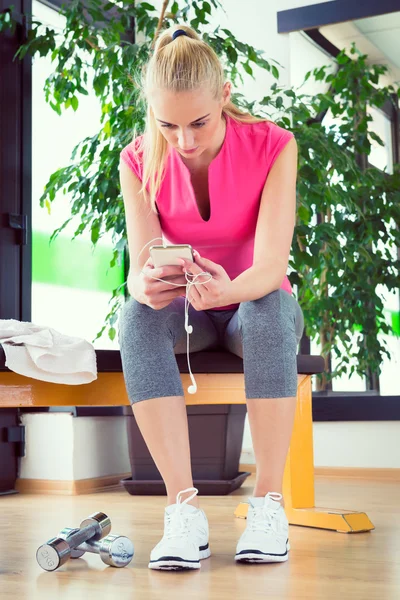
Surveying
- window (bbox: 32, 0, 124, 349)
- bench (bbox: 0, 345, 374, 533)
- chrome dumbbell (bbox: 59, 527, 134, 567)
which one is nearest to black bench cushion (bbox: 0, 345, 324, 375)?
bench (bbox: 0, 345, 374, 533)

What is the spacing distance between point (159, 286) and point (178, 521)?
402 mm

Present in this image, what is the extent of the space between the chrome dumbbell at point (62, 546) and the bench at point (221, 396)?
26 cm

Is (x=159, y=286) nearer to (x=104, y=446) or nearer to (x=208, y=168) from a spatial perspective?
(x=208, y=168)

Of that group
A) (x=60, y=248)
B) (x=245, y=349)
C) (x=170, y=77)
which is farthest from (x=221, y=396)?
(x=60, y=248)

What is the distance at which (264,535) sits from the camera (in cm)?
137

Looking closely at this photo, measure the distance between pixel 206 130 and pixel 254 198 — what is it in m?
0.19

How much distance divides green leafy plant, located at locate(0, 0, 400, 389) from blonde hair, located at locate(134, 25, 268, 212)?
1.18 m

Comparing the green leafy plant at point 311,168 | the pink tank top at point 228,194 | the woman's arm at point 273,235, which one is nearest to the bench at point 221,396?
the pink tank top at point 228,194

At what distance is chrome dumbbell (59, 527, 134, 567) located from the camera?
4.46 ft

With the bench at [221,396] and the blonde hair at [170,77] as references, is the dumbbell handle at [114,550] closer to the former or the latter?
the bench at [221,396]

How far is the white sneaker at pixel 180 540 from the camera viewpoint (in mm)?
1323

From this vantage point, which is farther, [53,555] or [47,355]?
[47,355]

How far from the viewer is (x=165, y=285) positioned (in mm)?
1377

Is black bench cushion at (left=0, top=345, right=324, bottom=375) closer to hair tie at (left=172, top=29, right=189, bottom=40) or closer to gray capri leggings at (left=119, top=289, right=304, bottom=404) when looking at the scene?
gray capri leggings at (left=119, top=289, right=304, bottom=404)
